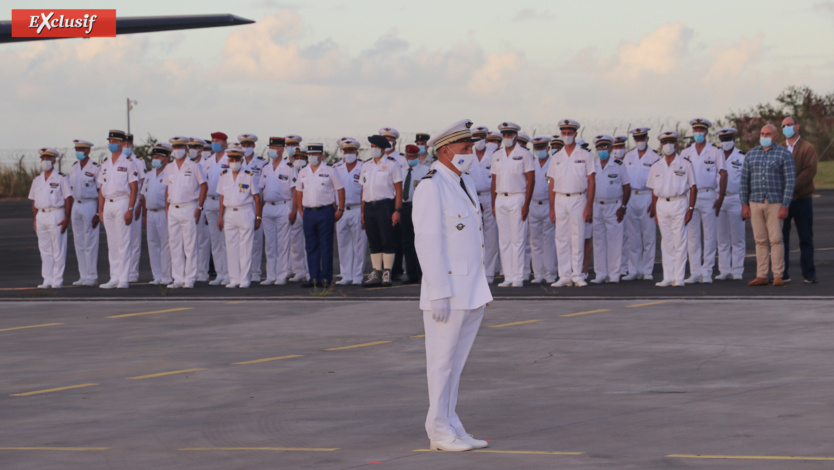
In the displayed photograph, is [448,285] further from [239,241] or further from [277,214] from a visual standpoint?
[277,214]

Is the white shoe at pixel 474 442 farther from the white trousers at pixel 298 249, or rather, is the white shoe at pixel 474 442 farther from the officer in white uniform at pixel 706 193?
the white trousers at pixel 298 249

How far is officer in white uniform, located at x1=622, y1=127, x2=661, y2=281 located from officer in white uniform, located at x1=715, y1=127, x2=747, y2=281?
111cm

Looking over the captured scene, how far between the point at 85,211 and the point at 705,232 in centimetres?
1024

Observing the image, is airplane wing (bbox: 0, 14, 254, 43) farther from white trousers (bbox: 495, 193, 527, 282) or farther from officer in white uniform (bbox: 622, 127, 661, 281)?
white trousers (bbox: 495, 193, 527, 282)

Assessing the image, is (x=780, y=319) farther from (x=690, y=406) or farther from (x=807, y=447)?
(x=807, y=447)

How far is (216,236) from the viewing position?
2116cm

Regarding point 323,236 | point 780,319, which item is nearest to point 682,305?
point 780,319

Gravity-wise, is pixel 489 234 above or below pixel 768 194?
below

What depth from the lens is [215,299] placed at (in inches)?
712

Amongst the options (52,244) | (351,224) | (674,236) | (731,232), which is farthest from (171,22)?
(674,236)

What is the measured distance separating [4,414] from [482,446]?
391 centimetres

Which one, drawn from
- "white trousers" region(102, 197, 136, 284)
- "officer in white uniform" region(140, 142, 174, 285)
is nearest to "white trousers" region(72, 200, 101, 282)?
"white trousers" region(102, 197, 136, 284)

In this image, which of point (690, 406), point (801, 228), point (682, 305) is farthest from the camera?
point (801, 228)

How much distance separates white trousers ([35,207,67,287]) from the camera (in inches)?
800
